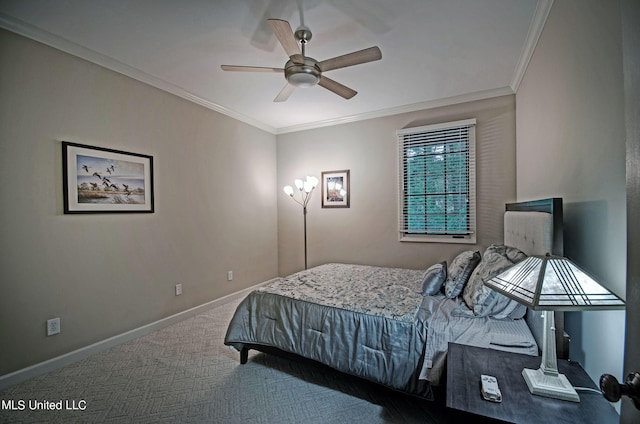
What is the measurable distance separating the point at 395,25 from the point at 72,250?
3266mm

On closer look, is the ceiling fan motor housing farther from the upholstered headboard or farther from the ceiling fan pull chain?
the upholstered headboard

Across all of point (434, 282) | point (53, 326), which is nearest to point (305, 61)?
point (434, 282)

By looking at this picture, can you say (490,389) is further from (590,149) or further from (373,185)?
(373,185)

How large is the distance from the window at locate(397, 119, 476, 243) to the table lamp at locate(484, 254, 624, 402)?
2.58m

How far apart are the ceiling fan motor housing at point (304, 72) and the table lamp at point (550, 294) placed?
1.80 m

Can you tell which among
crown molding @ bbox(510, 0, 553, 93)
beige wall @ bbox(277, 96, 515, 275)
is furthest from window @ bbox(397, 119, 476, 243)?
crown molding @ bbox(510, 0, 553, 93)

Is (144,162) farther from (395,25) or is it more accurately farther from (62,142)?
(395,25)

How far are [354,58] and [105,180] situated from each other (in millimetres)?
2493

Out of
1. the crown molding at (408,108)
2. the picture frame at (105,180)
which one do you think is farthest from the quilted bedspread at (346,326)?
the crown molding at (408,108)

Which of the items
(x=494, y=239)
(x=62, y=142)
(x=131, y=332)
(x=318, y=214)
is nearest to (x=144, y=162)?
(x=62, y=142)

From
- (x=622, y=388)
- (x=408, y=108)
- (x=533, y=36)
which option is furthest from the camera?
(x=408, y=108)

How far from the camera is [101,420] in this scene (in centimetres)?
181

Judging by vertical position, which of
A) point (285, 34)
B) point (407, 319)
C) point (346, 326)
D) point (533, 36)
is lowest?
point (346, 326)

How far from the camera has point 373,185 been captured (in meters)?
4.26
